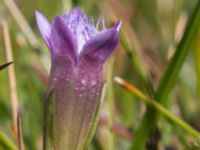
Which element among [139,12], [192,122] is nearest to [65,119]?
[192,122]

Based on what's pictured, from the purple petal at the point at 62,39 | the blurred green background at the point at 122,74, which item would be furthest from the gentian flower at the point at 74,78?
the blurred green background at the point at 122,74

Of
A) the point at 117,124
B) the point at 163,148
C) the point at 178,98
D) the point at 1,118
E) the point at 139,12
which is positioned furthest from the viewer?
the point at 139,12

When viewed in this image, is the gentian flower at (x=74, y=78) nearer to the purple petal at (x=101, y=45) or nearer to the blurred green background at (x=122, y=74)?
the purple petal at (x=101, y=45)

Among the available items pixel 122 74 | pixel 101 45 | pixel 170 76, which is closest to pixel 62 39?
pixel 101 45

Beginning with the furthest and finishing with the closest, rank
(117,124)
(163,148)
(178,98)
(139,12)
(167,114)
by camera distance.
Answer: (139,12) < (178,98) < (117,124) < (163,148) < (167,114)

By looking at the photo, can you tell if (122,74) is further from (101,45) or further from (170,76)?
(101,45)

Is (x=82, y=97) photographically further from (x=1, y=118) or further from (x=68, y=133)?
(x=1, y=118)

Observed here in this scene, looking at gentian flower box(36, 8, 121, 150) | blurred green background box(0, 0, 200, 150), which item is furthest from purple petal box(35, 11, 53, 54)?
blurred green background box(0, 0, 200, 150)
